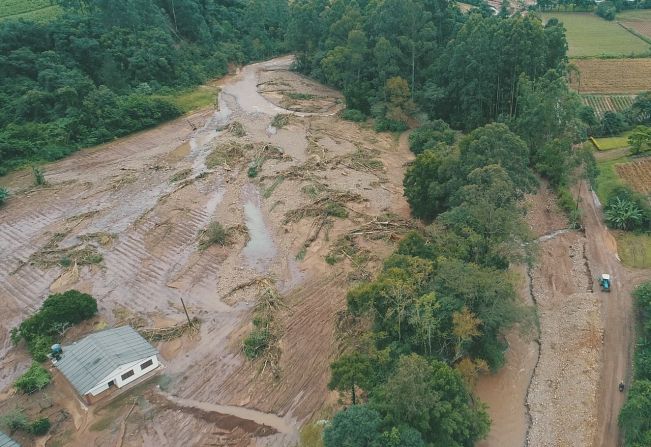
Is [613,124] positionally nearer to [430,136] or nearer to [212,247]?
[430,136]

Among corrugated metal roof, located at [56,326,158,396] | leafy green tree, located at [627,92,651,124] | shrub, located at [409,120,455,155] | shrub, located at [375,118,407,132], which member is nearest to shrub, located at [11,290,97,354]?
corrugated metal roof, located at [56,326,158,396]

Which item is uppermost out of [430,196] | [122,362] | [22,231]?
[430,196]

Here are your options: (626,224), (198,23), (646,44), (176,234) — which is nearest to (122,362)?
(176,234)

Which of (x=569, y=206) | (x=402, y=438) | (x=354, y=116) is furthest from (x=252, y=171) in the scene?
(x=402, y=438)

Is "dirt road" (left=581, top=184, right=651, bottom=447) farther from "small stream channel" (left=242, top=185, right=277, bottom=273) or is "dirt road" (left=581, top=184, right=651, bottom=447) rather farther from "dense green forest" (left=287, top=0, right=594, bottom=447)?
"small stream channel" (left=242, top=185, right=277, bottom=273)

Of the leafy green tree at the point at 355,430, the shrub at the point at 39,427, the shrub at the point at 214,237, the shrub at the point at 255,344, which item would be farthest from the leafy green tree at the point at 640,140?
the shrub at the point at 39,427

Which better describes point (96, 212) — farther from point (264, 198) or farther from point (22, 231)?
point (264, 198)
